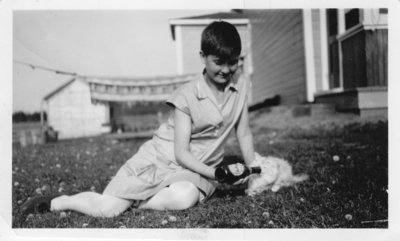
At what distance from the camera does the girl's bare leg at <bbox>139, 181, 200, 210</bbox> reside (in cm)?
153

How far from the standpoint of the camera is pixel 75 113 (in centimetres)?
577

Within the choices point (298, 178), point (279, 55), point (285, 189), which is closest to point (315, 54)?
point (279, 55)

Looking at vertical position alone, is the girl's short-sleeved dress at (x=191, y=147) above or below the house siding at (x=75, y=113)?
below

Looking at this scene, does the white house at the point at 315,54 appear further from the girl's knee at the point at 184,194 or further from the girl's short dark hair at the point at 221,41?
the girl's knee at the point at 184,194

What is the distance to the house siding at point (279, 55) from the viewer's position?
5.04 meters

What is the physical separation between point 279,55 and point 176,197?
4.81 m

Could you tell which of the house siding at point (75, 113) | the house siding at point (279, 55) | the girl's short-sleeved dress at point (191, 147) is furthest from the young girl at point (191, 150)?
the house siding at point (75, 113)

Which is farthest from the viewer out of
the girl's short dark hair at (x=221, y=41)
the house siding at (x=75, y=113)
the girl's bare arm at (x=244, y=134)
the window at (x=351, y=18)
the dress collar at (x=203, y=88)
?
the house siding at (x=75, y=113)

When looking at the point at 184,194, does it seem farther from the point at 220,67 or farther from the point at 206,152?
the point at 220,67

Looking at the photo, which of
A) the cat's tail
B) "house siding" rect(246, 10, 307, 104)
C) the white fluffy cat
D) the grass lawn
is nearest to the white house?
"house siding" rect(246, 10, 307, 104)

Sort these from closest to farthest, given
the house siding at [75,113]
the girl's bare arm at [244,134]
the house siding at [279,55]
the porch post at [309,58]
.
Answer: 1. the girl's bare arm at [244,134]
2. the porch post at [309,58]
3. the house siding at [279,55]
4. the house siding at [75,113]

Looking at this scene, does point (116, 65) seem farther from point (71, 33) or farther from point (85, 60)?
point (71, 33)
